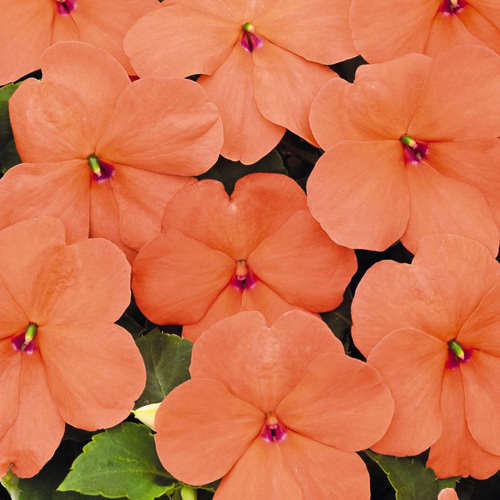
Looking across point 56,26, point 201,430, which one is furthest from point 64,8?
point 201,430

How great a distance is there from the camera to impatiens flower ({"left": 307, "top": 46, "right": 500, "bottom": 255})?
624 mm

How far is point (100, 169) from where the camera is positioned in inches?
25.2

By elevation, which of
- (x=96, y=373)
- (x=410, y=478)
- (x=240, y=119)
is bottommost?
(x=410, y=478)

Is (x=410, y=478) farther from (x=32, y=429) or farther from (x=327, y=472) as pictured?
(x=32, y=429)

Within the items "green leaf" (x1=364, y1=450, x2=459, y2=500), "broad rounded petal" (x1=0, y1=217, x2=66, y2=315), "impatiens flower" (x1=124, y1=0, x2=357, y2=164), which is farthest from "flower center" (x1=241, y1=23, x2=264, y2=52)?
"green leaf" (x1=364, y1=450, x2=459, y2=500)

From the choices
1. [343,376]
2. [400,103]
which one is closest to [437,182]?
[400,103]

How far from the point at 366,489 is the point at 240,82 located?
31 centimetres

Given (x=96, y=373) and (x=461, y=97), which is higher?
(x=461, y=97)

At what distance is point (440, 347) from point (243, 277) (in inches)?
5.9

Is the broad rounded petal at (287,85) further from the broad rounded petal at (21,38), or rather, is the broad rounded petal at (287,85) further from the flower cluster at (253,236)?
the broad rounded petal at (21,38)

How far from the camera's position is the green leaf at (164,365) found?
2.09 ft

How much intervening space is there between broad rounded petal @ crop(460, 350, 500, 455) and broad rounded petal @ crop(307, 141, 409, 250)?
11cm

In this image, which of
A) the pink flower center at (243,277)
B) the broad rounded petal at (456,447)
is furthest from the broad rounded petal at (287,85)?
the broad rounded petal at (456,447)

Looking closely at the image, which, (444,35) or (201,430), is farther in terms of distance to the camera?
(444,35)
